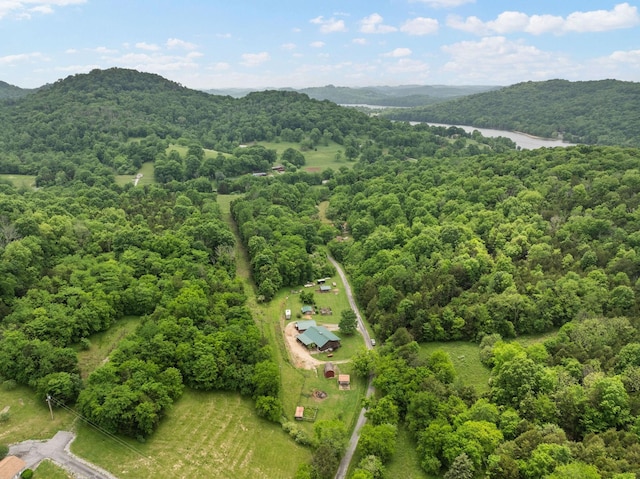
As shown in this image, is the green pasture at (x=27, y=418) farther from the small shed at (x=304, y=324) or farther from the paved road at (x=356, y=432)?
the small shed at (x=304, y=324)

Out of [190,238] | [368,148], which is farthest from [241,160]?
[190,238]

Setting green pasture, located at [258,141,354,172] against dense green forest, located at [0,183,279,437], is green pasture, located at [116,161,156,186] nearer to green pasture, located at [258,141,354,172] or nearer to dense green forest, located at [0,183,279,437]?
dense green forest, located at [0,183,279,437]

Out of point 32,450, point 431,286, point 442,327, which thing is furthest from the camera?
point 431,286

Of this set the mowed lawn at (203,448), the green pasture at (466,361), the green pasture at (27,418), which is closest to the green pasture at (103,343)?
the green pasture at (27,418)

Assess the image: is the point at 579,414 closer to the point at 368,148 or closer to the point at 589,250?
the point at 589,250

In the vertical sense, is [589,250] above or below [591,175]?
below

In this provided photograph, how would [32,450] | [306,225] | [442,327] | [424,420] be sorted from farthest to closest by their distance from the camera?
1. [306,225]
2. [442,327]
3. [424,420]
4. [32,450]

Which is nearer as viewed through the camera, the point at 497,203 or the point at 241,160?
the point at 497,203

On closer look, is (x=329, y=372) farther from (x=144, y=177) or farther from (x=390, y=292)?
(x=144, y=177)
